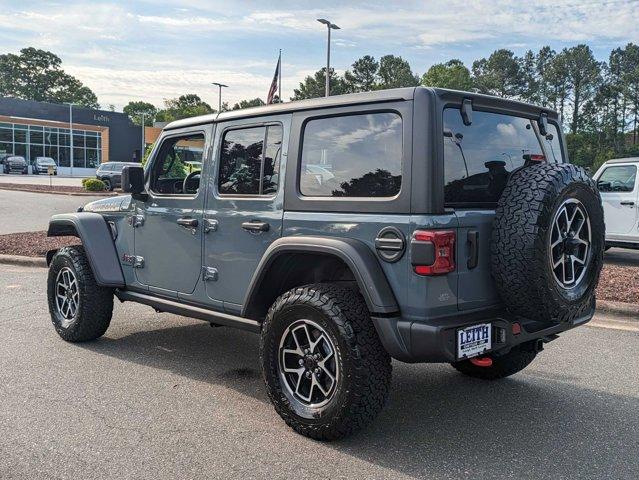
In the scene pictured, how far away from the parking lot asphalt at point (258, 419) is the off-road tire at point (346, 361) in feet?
0.45

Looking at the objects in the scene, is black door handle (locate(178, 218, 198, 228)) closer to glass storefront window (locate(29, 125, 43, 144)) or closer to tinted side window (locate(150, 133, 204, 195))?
tinted side window (locate(150, 133, 204, 195))

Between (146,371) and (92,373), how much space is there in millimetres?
396

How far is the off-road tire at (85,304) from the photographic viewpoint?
5.08m

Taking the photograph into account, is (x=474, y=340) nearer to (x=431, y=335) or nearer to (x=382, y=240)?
(x=431, y=335)

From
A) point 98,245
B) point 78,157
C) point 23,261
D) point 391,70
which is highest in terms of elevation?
point 391,70

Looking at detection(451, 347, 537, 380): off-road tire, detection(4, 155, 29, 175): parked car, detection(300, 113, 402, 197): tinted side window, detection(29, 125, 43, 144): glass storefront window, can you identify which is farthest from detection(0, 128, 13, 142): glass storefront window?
detection(451, 347, 537, 380): off-road tire

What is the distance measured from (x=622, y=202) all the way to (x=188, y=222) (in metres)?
8.37

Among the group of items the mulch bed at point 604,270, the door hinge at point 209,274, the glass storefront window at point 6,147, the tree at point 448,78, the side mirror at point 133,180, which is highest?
the tree at point 448,78

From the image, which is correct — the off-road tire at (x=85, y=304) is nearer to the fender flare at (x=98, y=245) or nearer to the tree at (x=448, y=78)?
the fender flare at (x=98, y=245)

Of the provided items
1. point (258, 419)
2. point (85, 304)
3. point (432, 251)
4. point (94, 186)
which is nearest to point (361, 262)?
point (432, 251)

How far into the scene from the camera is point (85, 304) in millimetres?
5059

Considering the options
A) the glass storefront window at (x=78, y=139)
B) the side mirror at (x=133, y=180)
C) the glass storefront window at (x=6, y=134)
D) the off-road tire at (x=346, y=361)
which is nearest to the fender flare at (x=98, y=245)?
the side mirror at (x=133, y=180)

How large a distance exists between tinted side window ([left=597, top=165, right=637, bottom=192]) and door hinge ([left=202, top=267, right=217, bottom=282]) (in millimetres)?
8454

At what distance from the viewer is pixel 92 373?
14.7 ft
